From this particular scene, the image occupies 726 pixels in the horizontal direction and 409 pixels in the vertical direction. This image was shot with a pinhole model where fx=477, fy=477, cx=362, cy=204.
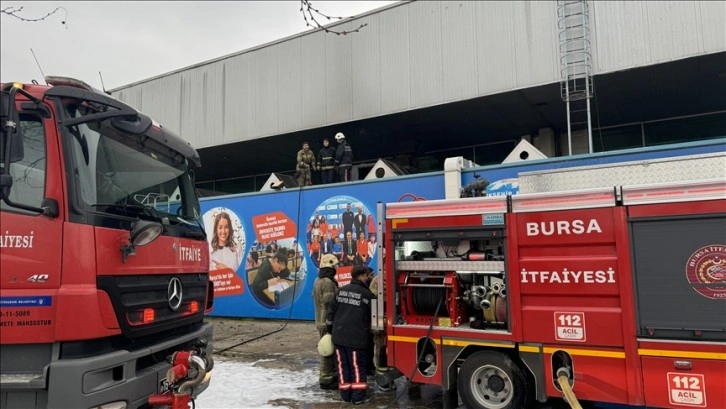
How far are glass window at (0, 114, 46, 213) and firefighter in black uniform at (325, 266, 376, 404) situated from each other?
3519 millimetres

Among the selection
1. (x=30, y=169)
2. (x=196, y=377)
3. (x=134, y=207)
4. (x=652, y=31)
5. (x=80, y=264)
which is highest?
(x=652, y=31)

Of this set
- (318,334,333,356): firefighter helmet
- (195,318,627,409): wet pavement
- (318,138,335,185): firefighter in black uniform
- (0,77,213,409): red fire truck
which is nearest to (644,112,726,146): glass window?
(318,138,335,185): firefighter in black uniform

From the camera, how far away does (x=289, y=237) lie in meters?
12.6

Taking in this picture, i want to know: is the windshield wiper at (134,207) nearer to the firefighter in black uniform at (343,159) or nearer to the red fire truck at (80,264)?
the red fire truck at (80,264)

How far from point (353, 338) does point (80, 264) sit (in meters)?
3.28

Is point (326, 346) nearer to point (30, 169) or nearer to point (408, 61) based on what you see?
point (30, 169)

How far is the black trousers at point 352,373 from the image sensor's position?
18.9ft

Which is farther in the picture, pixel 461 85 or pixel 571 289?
pixel 461 85

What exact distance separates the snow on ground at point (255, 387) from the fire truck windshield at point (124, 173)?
95.2 inches

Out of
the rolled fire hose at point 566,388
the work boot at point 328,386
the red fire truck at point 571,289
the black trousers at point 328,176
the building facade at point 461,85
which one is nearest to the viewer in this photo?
the red fire truck at point 571,289

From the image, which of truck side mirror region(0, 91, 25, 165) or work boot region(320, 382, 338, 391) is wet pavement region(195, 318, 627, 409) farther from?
truck side mirror region(0, 91, 25, 165)

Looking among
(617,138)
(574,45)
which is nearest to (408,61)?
(574,45)

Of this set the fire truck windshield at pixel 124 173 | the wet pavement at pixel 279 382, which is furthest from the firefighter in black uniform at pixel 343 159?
the fire truck windshield at pixel 124 173

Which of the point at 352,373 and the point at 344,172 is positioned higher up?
the point at 344,172
